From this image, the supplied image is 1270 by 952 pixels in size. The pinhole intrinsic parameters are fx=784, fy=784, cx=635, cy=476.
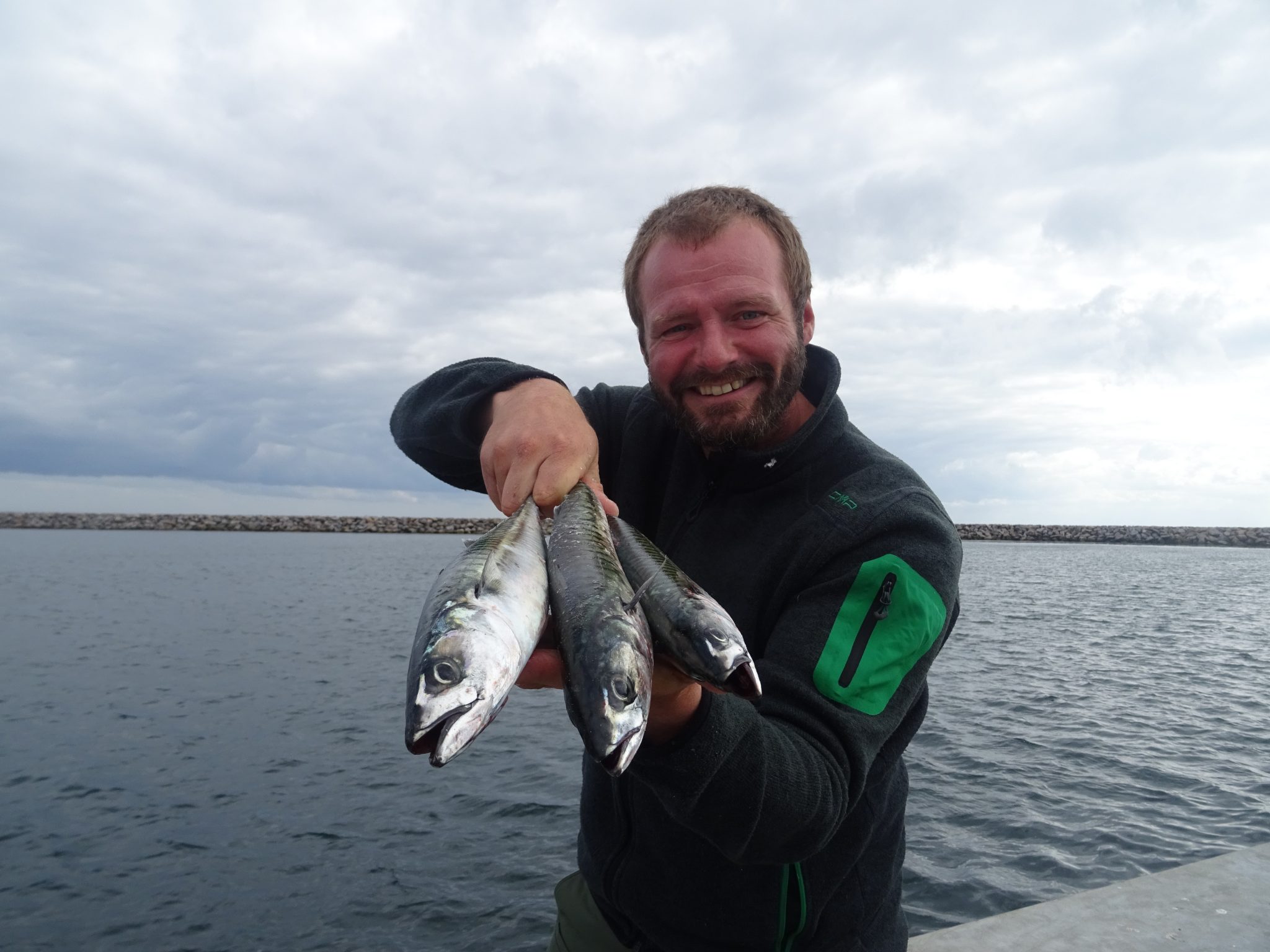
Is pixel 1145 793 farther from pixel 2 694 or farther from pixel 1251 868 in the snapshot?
pixel 2 694

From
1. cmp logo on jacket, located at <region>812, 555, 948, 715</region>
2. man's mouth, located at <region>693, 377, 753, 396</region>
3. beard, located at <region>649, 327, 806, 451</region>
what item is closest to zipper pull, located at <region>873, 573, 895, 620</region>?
cmp logo on jacket, located at <region>812, 555, 948, 715</region>

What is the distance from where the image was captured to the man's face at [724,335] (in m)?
3.07

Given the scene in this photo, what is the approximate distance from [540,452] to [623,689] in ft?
4.55

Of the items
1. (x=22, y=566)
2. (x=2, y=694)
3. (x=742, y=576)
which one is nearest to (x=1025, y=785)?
(x=742, y=576)

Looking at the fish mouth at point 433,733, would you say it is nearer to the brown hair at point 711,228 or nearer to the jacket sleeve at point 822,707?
the jacket sleeve at point 822,707

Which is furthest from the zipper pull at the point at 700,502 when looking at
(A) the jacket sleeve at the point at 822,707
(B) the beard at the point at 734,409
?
(A) the jacket sleeve at the point at 822,707

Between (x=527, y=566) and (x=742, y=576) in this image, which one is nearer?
(x=527, y=566)

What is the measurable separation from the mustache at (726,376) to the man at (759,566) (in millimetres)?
11

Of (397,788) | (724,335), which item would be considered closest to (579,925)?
(724,335)

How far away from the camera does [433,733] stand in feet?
5.83

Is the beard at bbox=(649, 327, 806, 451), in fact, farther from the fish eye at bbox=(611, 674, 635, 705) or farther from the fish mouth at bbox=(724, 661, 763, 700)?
the fish eye at bbox=(611, 674, 635, 705)

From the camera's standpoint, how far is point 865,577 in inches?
101

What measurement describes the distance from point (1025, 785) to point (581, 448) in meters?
12.0

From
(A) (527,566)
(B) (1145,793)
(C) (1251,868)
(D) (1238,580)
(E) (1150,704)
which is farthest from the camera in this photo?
(D) (1238,580)
